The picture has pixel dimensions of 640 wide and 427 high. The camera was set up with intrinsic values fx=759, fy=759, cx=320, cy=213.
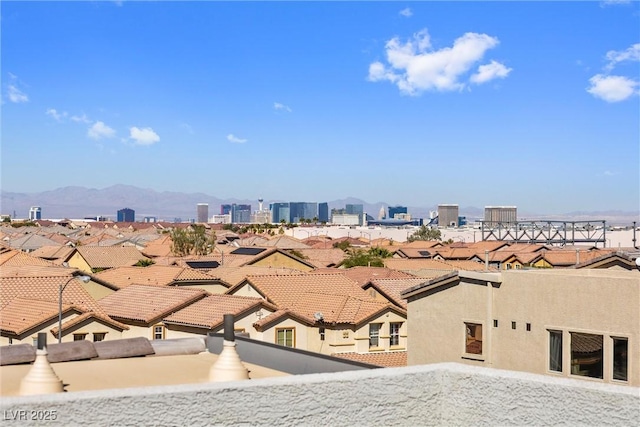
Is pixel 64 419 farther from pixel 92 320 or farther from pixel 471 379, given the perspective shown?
pixel 92 320

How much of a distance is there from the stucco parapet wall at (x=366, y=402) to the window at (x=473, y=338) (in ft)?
43.1

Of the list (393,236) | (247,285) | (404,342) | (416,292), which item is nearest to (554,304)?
(416,292)

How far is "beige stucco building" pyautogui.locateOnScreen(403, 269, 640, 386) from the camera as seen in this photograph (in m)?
14.7

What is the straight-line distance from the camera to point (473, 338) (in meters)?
18.4

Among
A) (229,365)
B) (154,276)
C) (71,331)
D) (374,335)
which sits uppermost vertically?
(229,365)

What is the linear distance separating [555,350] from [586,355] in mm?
721

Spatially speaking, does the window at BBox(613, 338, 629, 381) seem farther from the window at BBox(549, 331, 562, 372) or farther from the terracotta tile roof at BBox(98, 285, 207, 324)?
the terracotta tile roof at BBox(98, 285, 207, 324)

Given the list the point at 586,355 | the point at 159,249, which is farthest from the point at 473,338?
the point at 159,249

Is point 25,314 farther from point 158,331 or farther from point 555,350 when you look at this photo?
point 555,350

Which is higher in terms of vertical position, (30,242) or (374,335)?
(30,242)

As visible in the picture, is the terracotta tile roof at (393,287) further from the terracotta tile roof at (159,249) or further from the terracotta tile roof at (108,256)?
the terracotta tile roof at (159,249)

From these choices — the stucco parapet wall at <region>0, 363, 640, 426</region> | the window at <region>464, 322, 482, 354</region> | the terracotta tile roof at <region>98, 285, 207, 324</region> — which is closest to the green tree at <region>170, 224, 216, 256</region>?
the terracotta tile roof at <region>98, 285, 207, 324</region>

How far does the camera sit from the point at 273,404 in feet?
16.6

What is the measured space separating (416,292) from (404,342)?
42.1 feet
